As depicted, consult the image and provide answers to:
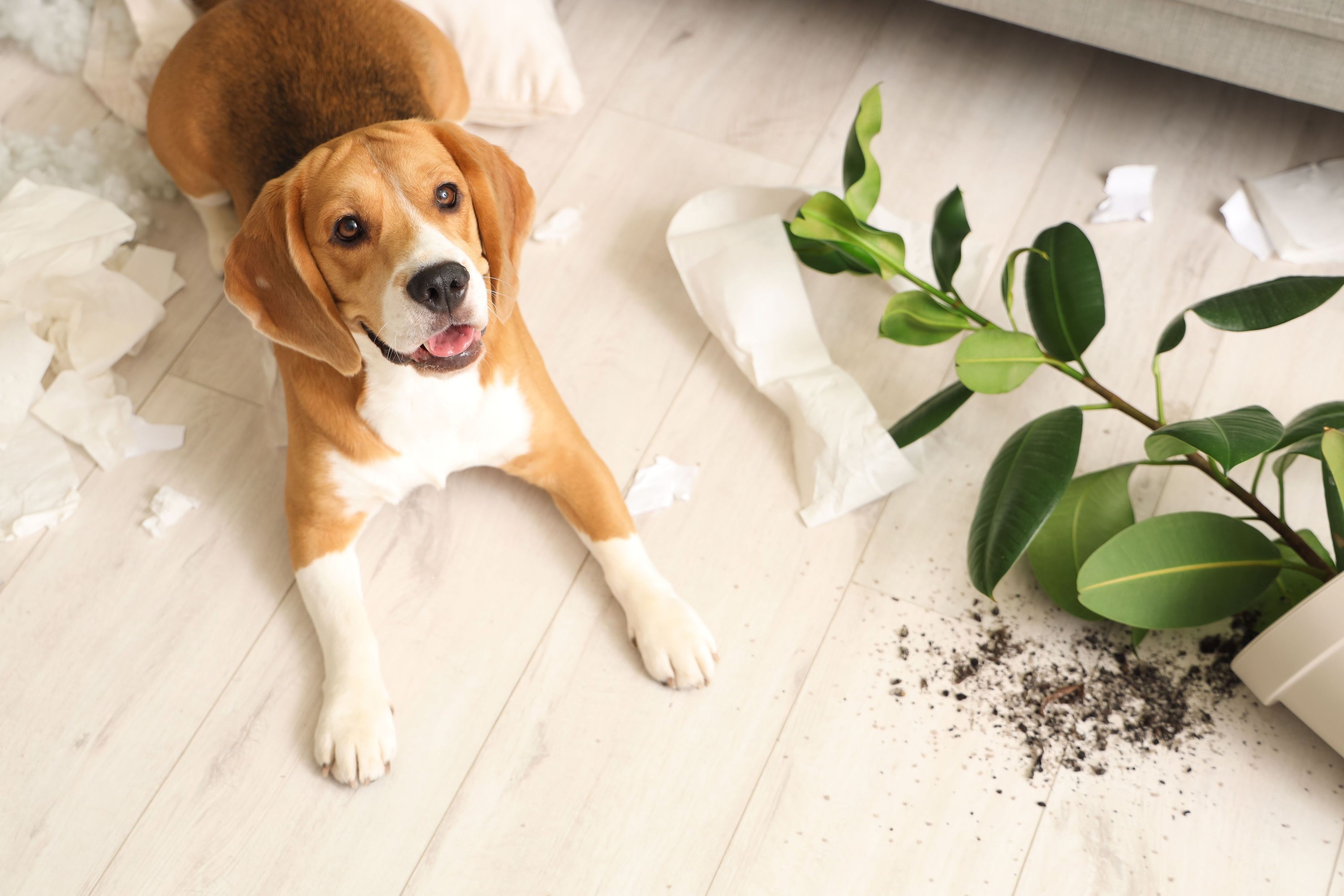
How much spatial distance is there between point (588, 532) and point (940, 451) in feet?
2.63

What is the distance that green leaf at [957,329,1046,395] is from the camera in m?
1.96

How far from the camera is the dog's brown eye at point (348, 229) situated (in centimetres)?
162

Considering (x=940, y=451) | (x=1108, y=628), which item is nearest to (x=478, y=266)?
(x=940, y=451)

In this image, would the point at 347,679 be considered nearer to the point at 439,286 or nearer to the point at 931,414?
the point at 439,286

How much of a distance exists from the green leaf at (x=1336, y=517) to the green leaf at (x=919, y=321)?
0.70 metres

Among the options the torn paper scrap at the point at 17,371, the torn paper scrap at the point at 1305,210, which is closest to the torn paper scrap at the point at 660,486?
the torn paper scrap at the point at 17,371

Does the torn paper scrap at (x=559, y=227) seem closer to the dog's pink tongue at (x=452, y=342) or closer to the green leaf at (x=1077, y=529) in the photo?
the dog's pink tongue at (x=452, y=342)

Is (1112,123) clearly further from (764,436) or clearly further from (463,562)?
(463,562)

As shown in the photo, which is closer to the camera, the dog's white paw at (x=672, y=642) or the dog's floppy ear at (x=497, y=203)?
the dog's floppy ear at (x=497, y=203)

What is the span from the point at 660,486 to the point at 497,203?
2.45 ft

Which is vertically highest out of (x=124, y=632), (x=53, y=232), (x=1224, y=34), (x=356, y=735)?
(x=1224, y=34)

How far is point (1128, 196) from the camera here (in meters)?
2.58

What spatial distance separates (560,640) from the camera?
6.88 ft

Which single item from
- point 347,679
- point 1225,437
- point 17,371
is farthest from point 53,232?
point 1225,437
